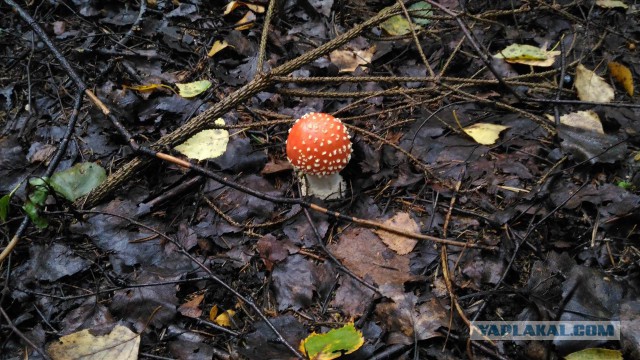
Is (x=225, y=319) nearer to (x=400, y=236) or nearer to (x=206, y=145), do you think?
(x=400, y=236)

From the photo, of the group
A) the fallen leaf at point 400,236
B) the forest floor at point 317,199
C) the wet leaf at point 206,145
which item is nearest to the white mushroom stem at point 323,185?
the forest floor at point 317,199

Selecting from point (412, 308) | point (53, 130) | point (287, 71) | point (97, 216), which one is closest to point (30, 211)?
point (97, 216)

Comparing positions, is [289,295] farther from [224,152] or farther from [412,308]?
[224,152]

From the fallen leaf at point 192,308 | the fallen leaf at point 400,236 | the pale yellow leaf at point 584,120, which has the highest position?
the pale yellow leaf at point 584,120

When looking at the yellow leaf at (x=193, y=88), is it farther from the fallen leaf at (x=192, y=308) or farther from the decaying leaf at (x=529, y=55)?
the decaying leaf at (x=529, y=55)

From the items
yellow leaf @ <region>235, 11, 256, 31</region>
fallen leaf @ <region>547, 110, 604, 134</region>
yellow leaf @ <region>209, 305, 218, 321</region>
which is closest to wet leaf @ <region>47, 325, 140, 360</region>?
yellow leaf @ <region>209, 305, 218, 321</region>

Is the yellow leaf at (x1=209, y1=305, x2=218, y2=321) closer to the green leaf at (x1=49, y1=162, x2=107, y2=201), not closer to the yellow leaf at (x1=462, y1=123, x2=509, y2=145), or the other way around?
the green leaf at (x1=49, y1=162, x2=107, y2=201)
